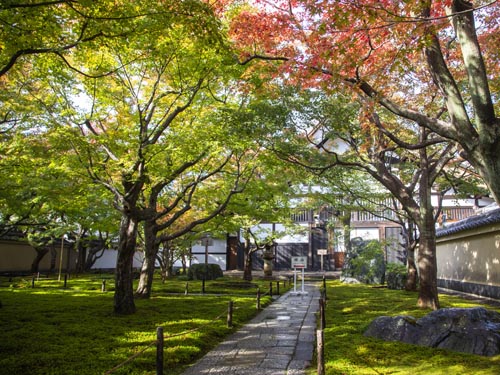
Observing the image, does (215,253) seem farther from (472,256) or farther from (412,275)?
(472,256)

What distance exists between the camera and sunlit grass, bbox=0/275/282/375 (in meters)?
6.20

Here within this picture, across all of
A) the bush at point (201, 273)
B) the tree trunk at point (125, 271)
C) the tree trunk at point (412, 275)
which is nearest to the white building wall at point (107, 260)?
the bush at point (201, 273)

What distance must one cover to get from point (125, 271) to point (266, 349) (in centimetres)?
515

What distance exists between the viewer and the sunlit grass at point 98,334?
6.20 meters

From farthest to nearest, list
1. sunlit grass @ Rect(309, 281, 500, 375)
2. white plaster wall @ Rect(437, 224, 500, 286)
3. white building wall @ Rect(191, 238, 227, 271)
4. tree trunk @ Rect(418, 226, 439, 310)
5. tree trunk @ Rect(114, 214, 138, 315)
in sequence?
white building wall @ Rect(191, 238, 227, 271) < white plaster wall @ Rect(437, 224, 500, 286) < tree trunk @ Rect(418, 226, 439, 310) < tree trunk @ Rect(114, 214, 138, 315) < sunlit grass @ Rect(309, 281, 500, 375)

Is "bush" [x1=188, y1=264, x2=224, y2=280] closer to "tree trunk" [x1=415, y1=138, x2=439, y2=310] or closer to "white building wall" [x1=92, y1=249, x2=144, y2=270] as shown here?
"white building wall" [x1=92, y1=249, x2=144, y2=270]

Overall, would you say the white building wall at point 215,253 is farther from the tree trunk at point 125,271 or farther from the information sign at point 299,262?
the tree trunk at point 125,271

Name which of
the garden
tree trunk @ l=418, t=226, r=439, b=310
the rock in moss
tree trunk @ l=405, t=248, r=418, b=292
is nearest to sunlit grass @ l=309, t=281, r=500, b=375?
the garden

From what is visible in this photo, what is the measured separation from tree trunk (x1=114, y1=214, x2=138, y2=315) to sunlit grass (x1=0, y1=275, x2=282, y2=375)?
1.13 ft

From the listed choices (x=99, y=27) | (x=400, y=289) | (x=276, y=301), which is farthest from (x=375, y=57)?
(x=400, y=289)

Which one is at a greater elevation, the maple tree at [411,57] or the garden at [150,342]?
the maple tree at [411,57]

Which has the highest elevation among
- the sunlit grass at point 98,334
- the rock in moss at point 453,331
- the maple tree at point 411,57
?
the maple tree at point 411,57

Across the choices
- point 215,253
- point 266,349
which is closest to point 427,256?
point 266,349

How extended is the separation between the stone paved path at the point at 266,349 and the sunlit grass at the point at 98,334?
1.18 feet
